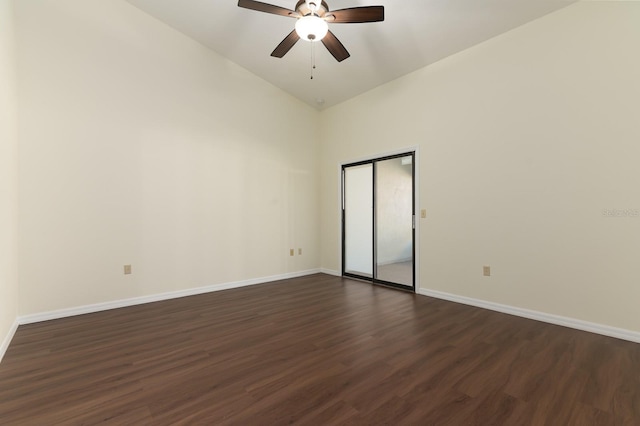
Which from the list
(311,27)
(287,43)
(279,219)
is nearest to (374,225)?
(279,219)

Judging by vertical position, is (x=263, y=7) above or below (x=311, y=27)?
above

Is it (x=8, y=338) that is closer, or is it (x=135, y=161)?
(x=8, y=338)

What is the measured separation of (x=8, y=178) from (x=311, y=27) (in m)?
2.96

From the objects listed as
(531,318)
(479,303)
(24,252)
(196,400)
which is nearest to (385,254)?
(479,303)

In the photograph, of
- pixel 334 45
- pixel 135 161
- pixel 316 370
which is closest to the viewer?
pixel 316 370

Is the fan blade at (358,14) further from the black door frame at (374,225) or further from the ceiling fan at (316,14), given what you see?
the black door frame at (374,225)

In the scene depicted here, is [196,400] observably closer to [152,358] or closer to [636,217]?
[152,358]

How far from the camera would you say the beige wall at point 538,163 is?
2.55 metres

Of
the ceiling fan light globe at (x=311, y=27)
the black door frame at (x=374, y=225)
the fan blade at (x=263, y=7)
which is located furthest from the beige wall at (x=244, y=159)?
the ceiling fan light globe at (x=311, y=27)

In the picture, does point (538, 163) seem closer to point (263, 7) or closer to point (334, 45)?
point (334, 45)

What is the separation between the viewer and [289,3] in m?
3.18

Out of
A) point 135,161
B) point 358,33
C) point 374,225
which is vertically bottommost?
point 374,225

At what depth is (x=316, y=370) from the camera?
1.99 meters

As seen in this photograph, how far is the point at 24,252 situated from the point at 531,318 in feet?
17.5
